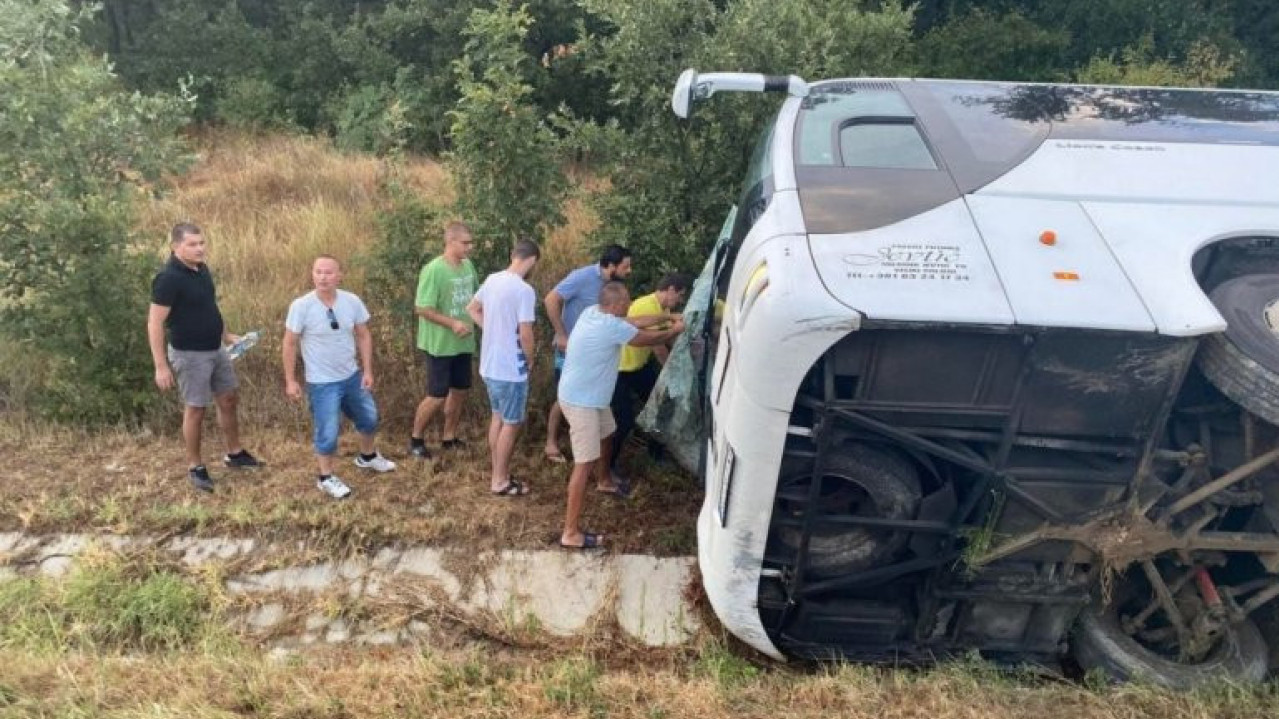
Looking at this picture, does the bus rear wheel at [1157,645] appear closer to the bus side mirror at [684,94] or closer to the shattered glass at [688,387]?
the shattered glass at [688,387]

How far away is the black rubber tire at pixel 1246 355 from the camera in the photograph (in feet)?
10.5

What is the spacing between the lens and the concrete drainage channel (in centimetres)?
448

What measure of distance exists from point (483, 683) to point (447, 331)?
8.09 feet

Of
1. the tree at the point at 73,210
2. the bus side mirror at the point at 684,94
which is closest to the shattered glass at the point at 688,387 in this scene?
the bus side mirror at the point at 684,94

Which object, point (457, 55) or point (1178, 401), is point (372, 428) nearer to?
point (1178, 401)

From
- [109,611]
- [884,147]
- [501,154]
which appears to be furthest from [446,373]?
[884,147]

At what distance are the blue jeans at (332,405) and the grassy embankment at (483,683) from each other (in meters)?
1.29

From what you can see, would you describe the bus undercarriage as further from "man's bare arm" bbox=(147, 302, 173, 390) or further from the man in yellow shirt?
"man's bare arm" bbox=(147, 302, 173, 390)

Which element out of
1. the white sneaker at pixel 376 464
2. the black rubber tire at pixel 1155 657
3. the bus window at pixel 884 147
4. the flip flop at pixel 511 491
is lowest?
the white sneaker at pixel 376 464

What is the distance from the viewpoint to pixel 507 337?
17.1ft

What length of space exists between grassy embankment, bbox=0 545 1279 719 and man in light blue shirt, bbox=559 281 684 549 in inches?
31.0

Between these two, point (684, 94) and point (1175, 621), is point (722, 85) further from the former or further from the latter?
point (1175, 621)

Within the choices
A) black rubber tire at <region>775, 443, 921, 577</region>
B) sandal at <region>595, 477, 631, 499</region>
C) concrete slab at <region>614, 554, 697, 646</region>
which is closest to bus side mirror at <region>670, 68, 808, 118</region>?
black rubber tire at <region>775, 443, 921, 577</region>

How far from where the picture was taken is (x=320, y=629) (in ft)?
14.7
